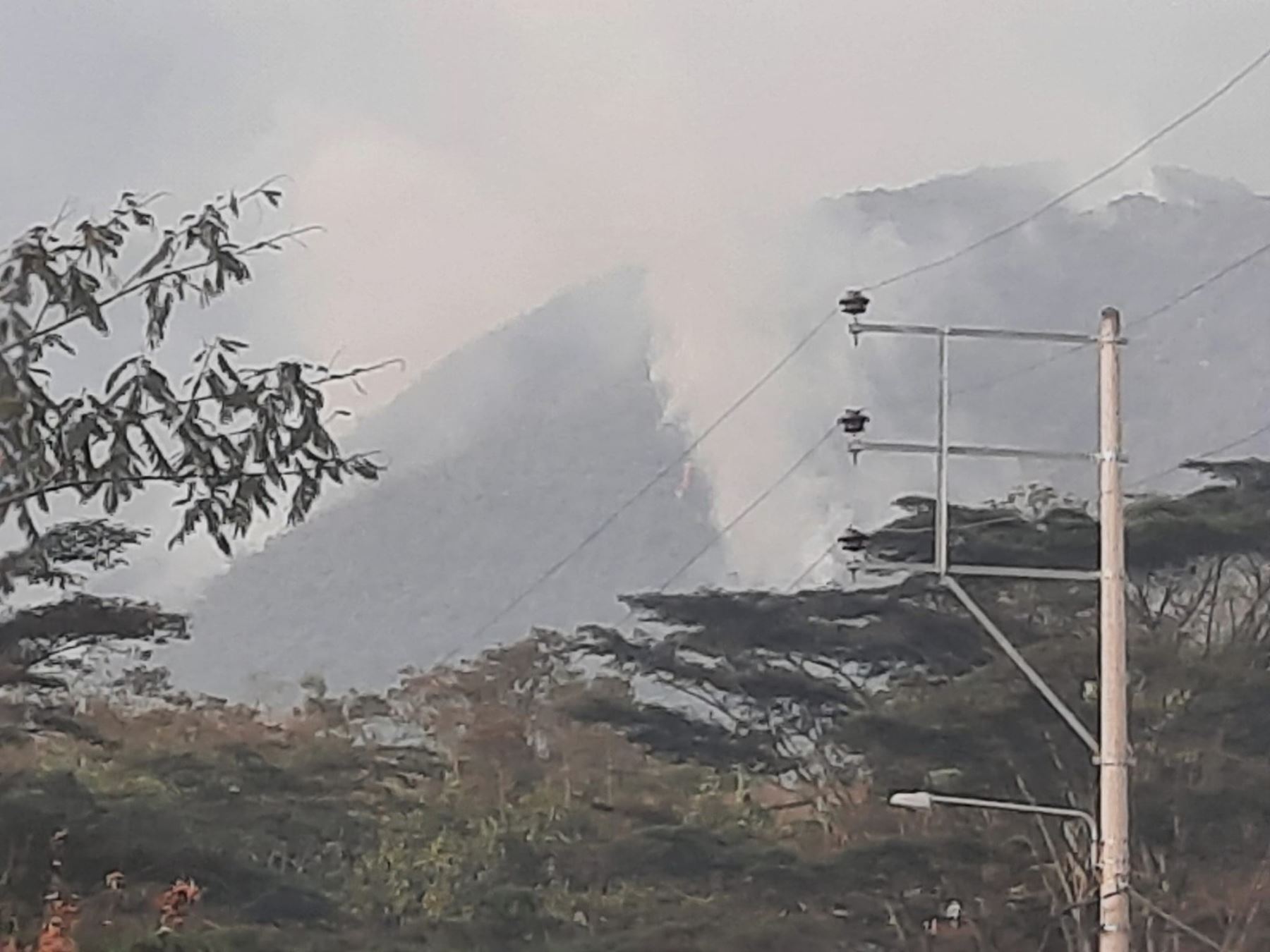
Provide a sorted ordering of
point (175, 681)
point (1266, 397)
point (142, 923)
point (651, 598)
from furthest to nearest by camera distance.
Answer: point (1266, 397) → point (651, 598) → point (175, 681) → point (142, 923)

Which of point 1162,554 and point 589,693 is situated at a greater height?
point 1162,554

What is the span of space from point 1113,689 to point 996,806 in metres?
4.18

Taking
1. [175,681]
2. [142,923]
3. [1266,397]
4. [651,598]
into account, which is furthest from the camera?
[1266,397]

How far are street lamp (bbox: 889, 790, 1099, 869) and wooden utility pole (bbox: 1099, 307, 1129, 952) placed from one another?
2.17 feet

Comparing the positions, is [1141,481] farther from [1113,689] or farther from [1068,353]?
[1113,689]

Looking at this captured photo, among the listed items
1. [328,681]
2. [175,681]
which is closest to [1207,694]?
[328,681]

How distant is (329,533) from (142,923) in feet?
11.8

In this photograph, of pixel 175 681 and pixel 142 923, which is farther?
pixel 175 681

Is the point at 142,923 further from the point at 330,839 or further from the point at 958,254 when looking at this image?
the point at 958,254

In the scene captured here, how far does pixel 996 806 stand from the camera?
12.6 m

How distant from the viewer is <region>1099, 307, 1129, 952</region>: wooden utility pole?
8523 mm

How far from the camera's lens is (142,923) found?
48.4 ft

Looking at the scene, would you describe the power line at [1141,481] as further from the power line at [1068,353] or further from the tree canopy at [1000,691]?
the power line at [1068,353]

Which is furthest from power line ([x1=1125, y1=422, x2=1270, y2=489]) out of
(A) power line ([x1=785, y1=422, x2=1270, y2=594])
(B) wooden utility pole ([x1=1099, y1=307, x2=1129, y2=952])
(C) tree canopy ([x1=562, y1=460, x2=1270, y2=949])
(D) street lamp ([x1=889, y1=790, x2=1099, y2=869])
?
(B) wooden utility pole ([x1=1099, y1=307, x2=1129, y2=952])
